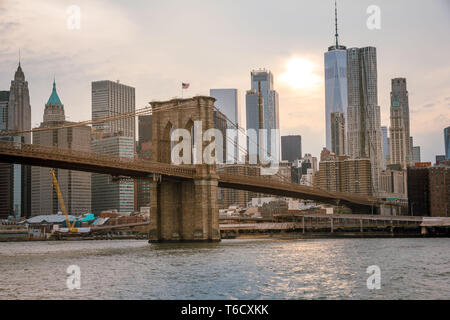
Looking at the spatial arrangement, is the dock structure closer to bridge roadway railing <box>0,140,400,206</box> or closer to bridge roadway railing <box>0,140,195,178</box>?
bridge roadway railing <box>0,140,400,206</box>

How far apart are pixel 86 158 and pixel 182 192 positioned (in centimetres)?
1509

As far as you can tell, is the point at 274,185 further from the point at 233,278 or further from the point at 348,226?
the point at 233,278

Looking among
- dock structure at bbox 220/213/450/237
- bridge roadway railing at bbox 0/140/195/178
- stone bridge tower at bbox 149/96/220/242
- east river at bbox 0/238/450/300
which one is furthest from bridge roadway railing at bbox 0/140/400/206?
dock structure at bbox 220/213/450/237

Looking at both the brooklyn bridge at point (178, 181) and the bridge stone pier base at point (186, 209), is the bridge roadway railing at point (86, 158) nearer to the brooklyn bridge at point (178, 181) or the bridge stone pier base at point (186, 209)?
the brooklyn bridge at point (178, 181)

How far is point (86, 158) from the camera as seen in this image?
171ft

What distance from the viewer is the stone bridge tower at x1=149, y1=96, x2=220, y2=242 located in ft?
205

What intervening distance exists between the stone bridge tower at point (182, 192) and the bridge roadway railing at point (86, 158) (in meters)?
1.39

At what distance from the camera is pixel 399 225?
9906 centimetres

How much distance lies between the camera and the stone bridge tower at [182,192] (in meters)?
62.4

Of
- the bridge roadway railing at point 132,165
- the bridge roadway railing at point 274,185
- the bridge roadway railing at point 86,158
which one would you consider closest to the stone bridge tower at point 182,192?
the bridge roadway railing at point 86,158
